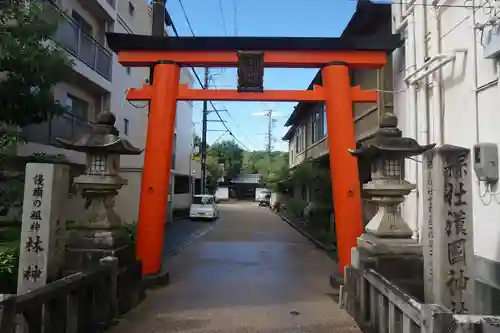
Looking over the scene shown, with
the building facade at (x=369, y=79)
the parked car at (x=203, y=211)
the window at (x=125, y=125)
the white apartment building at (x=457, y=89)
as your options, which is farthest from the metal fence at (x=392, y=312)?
the parked car at (x=203, y=211)

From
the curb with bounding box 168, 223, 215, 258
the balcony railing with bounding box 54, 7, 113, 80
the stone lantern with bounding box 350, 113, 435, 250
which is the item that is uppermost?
the balcony railing with bounding box 54, 7, 113, 80

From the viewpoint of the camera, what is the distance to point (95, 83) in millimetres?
13938

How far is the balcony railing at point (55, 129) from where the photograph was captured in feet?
36.2

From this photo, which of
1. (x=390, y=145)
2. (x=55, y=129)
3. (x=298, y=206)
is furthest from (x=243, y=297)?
(x=298, y=206)

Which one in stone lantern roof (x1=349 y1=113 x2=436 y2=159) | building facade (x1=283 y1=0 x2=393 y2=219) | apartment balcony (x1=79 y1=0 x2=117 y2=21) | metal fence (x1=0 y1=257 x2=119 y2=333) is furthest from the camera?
apartment balcony (x1=79 y1=0 x2=117 y2=21)

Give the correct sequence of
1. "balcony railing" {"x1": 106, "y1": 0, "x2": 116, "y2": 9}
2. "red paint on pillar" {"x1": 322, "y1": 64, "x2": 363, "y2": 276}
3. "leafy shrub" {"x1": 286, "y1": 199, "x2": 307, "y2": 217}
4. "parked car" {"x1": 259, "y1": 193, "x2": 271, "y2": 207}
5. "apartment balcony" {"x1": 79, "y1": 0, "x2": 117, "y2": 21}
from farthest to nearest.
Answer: "parked car" {"x1": 259, "y1": 193, "x2": 271, "y2": 207}
"leafy shrub" {"x1": 286, "y1": 199, "x2": 307, "y2": 217}
"balcony railing" {"x1": 106, "y1": 0, "x2": 116, "y2": 9}
"apartment balcony" {"x1": 79, "y1": 0, "x2": 117, "y2": 21}
"red paint on pillar" {"x1": 322, "y1": 64, "x2": 363, "y2": 276}

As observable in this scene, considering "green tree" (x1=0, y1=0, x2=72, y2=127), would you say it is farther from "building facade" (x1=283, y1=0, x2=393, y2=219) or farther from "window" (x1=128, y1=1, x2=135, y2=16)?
"window" (x1=128, y1=1, x2=135, y2=16)

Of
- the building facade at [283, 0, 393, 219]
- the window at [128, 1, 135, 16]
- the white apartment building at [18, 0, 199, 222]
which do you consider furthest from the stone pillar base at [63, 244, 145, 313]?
the window at [128, 1, 135, 16]

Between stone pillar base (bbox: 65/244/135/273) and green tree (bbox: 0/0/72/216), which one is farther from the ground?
green tree (bbox: 0/0/72/216)

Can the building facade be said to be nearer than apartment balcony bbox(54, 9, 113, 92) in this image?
Yes

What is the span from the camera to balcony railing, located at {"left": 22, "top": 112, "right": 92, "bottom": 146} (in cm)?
1105

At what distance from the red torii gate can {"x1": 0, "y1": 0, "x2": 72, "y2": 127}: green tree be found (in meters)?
2.07

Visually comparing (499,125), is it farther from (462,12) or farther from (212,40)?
(212,40)

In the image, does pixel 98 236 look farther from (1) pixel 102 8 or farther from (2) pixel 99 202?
(1) pixel 102 8
